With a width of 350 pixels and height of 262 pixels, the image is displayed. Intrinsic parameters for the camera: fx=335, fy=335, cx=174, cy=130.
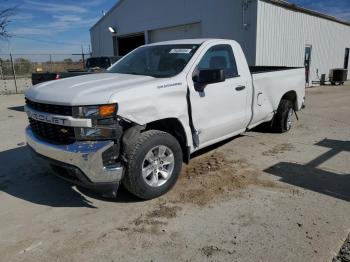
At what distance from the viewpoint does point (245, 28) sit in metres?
14.1

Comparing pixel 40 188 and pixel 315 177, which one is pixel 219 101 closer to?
pixel 315 177

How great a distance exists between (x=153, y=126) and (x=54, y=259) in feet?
6.39

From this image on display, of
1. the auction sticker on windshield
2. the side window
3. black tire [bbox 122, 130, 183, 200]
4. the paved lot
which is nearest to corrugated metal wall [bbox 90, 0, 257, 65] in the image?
the side window

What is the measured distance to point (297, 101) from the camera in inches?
300

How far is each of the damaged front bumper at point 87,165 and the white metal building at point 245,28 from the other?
11592 millimetres

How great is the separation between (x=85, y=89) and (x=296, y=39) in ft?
51.3

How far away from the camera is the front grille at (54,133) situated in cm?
366

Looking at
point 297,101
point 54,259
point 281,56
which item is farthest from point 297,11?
point 54,259

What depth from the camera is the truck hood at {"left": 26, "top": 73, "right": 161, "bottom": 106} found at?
3562 millimetres

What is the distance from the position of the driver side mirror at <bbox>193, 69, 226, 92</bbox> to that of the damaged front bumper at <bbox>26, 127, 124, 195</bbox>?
1.58m

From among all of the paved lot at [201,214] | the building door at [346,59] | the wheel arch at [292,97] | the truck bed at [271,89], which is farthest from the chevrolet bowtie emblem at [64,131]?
the building door at [346,59]

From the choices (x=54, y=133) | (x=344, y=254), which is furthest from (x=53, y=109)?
(x=344, y=254)

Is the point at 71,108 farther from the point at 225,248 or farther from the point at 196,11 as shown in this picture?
the point at 196,11

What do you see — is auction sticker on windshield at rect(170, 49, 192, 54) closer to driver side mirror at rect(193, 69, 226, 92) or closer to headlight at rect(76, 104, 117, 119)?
driver side mirror at rect(193, 69, 226, 92)
